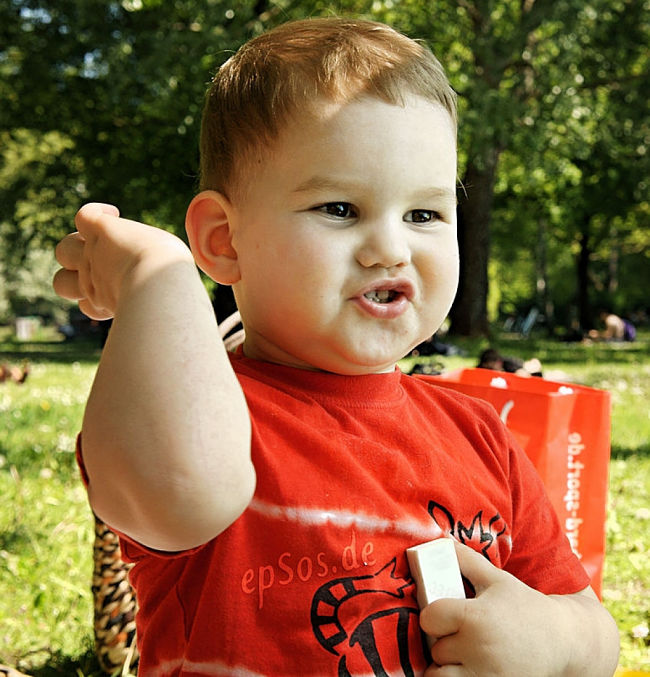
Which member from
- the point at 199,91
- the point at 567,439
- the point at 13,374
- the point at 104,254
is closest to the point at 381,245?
the point at 104,254

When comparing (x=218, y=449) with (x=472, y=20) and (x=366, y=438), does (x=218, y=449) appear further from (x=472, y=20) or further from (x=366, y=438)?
(x=472, y=20)

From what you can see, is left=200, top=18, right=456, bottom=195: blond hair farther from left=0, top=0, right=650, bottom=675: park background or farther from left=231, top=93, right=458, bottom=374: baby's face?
left=0, top=0, right=650, bottom=675: park background

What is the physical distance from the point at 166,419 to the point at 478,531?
593mm

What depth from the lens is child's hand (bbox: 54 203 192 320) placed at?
1.04m

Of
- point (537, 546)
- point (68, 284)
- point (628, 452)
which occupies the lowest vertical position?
point (628, 452)

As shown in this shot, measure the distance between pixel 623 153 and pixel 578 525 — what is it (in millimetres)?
17775

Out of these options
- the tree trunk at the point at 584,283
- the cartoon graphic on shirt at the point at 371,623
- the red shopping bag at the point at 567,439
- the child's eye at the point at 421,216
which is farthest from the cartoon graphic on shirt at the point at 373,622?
the tree trunk at the point at 584,283

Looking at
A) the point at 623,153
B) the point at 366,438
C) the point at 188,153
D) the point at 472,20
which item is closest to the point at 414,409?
the point at 366,438

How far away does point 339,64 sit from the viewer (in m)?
1.21

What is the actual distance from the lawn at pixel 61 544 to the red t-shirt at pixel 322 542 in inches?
69.1

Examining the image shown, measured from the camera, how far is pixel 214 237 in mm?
1298

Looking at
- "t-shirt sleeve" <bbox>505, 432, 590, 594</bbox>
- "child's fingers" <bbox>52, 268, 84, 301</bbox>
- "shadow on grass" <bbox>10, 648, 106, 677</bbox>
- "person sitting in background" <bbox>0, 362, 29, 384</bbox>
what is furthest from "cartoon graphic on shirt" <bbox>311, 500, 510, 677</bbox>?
"person sitting in background" <bbox>0, 362, 29, 384</bbox>

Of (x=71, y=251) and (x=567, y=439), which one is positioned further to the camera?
(x=567, y=439)

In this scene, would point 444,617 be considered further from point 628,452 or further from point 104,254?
point 628,452
